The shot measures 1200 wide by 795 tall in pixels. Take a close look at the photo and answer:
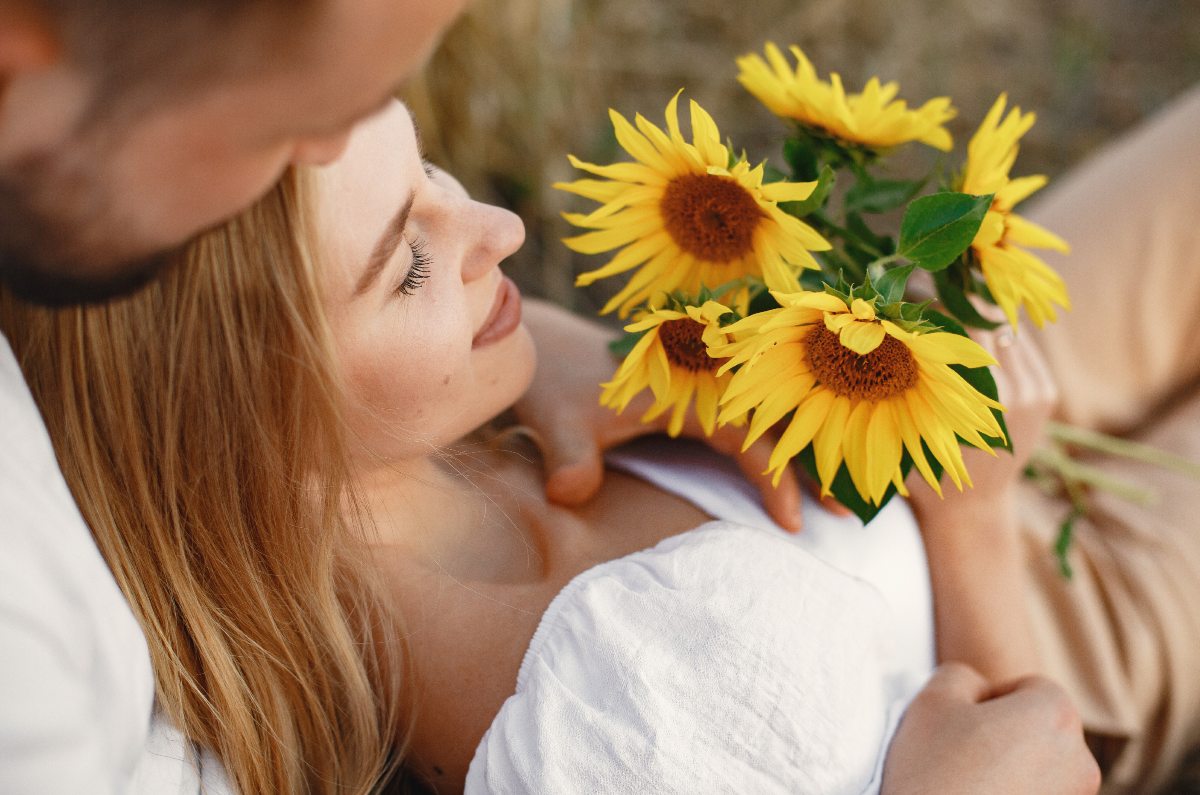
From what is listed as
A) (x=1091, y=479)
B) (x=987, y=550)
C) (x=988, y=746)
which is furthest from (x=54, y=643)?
(x=1091, y=479)

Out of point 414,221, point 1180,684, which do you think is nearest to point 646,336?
point 414,221

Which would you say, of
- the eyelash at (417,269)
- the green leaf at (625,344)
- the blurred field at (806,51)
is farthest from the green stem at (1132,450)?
the blurred field at (806,51)

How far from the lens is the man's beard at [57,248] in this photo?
399mm

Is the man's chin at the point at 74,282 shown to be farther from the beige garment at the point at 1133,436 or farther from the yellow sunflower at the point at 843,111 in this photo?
the beige garment at the point at 1133,436

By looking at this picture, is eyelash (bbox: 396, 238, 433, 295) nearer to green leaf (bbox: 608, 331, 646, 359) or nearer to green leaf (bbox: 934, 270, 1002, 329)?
green leaf (bbox: 608, 331, 646, 359)

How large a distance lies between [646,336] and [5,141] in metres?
0.40

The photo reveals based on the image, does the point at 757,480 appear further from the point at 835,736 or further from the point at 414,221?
the point at 414,221

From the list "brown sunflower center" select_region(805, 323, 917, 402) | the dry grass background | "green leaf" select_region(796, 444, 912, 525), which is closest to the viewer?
"brown sunflower center" select_region(805, 323, 917, 402)

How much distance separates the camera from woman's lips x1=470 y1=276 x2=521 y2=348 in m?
0.85

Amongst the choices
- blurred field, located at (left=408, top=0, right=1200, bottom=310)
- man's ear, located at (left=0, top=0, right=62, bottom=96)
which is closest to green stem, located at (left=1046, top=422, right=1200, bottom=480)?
blurred field, located at (left=408, top=0, right=1200, bottom=310)

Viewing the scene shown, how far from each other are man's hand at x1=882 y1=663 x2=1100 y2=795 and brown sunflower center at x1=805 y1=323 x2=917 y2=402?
30 cm

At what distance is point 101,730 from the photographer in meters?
0.59

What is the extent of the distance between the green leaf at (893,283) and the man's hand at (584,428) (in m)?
0.26

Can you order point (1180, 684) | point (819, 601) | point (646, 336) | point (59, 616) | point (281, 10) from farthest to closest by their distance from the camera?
point (1180, 684)
point (819, 601)
point (646, 336)
point (59, 616)
point (281, 10)
